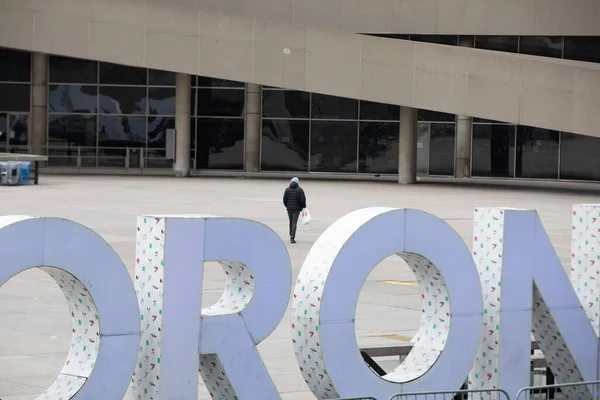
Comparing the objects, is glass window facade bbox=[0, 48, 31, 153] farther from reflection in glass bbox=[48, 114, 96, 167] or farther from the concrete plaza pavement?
the concrete plaza pavement

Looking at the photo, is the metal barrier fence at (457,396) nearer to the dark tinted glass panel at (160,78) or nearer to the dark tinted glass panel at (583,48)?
the dark tinted glass panel at (583,48)

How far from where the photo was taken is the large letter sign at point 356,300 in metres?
9.23

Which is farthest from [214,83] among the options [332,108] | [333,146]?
[333,146]

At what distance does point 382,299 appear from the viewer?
17.8 metres

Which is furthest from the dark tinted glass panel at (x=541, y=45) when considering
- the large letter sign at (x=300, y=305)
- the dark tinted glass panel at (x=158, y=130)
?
the large letter sign at (x=300, y=305)

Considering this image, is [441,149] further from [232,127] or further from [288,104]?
[232,127]

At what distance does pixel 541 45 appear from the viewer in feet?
184

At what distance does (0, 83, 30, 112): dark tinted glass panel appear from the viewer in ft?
194

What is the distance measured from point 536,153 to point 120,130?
21347mm

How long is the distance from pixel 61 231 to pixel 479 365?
14.1 feet

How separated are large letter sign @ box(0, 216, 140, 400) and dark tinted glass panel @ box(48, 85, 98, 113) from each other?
51.8m

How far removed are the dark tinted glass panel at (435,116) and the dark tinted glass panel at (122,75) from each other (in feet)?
47.4

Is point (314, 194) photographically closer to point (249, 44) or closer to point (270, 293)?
point (249, 44)

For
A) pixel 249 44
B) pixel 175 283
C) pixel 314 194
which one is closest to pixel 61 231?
pixel 175 283
